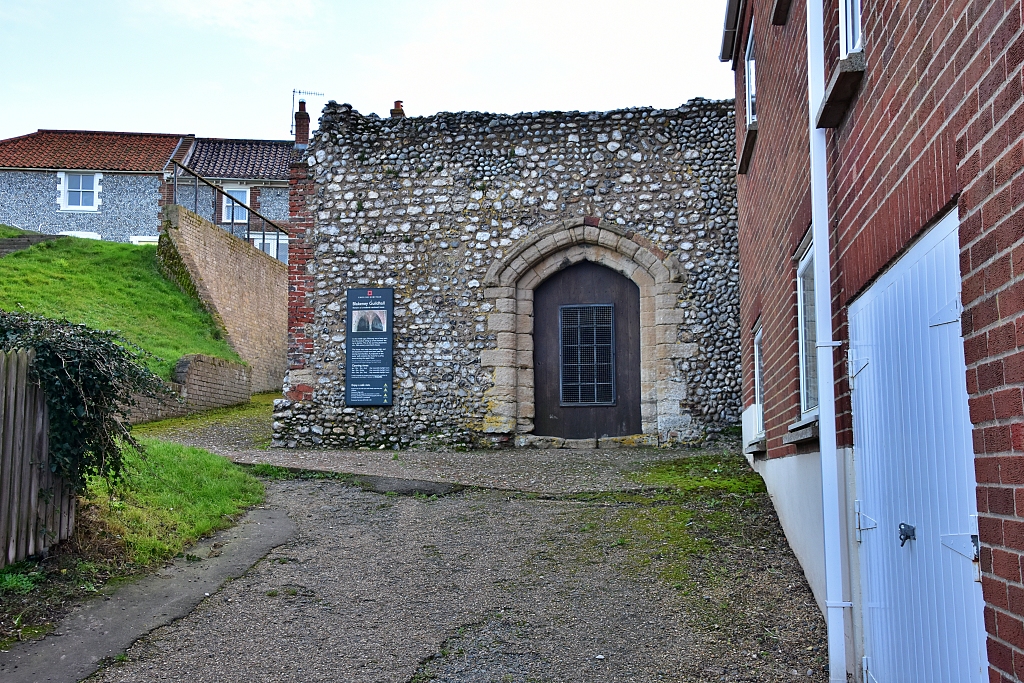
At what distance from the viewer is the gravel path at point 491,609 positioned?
196 inches

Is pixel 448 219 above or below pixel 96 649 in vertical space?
above

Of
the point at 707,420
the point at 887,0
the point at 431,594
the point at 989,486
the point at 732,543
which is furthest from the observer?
the point at 707,420

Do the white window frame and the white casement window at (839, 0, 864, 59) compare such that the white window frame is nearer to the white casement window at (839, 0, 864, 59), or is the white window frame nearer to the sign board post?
the white casement window at (839, 0, 864, 59)

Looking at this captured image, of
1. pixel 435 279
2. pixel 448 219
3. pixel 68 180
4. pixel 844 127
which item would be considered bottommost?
pixel 844 127

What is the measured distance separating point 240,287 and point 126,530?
17.1 metres

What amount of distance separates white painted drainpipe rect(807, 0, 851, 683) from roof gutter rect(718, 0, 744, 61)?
4.98 meters

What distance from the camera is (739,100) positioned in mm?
10047

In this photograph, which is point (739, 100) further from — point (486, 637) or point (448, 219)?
point (486, 637)

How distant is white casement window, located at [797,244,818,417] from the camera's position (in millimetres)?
5832

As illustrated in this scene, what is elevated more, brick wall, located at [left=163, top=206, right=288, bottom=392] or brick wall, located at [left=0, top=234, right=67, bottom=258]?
brick wall, located at [left=0, top=234, right=67, bottom=258]

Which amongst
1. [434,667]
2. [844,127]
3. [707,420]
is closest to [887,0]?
[844,127]

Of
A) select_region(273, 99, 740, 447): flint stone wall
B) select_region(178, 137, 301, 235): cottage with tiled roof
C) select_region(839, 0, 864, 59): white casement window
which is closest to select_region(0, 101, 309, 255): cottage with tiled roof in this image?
select_region(178, 137, 301, 235): cottage with tiled roof

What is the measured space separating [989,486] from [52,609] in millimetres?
5519

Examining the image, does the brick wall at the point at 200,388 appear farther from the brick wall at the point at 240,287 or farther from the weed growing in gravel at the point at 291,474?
the weed growing in gravel at the point at 291,474
